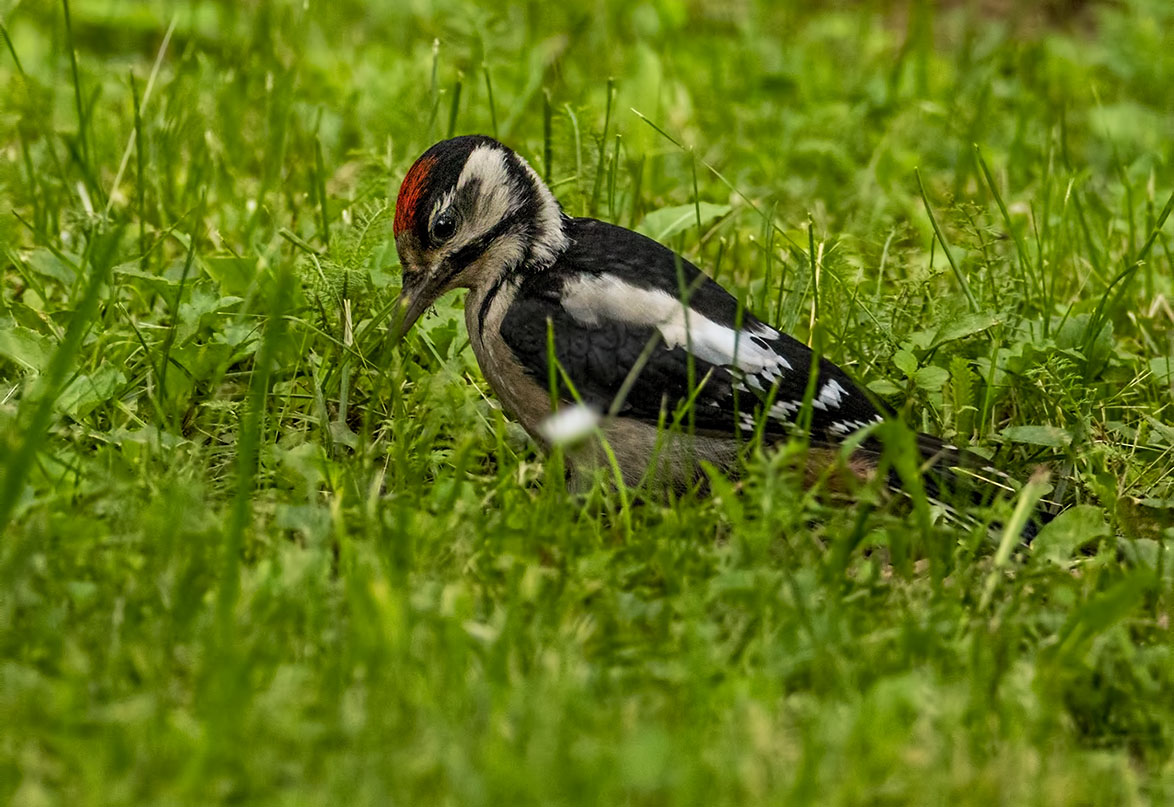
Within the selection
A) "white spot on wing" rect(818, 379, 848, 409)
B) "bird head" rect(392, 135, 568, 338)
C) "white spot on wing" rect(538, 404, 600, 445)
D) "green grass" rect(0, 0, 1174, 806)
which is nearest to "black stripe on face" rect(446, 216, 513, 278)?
"bird head" rect(392, 135, 568, 338)

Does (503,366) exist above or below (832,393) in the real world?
below

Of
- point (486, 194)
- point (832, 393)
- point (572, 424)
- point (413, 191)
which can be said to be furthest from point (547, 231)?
point (832, 393)

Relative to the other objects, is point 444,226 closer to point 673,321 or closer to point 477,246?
point 477,246

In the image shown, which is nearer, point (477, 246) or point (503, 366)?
point (503, 366)

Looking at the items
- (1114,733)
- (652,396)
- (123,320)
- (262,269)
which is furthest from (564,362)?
(1114,733)

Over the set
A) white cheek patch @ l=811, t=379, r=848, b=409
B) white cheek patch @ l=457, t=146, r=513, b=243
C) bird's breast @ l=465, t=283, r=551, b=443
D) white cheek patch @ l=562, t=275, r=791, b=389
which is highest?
white cheek patch @ l=457, t=146, r=513, b=243

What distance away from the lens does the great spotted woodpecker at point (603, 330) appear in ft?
13.4

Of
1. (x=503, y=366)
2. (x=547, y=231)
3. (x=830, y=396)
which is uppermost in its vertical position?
(x=547, y=231)

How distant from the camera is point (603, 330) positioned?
13.6 ft

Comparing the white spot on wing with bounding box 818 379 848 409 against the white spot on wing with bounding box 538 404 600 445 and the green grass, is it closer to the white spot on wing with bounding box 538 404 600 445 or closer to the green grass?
the green grass

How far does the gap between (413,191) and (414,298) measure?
0.30 metres

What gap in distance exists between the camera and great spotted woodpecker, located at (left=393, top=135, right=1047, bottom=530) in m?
4.09

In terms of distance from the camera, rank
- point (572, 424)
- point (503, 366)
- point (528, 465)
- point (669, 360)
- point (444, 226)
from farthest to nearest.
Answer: point (444, 226), point (503, 366), point (669, 360), point (572, 424), point (528, 465)

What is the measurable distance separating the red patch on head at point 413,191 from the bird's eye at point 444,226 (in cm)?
6
